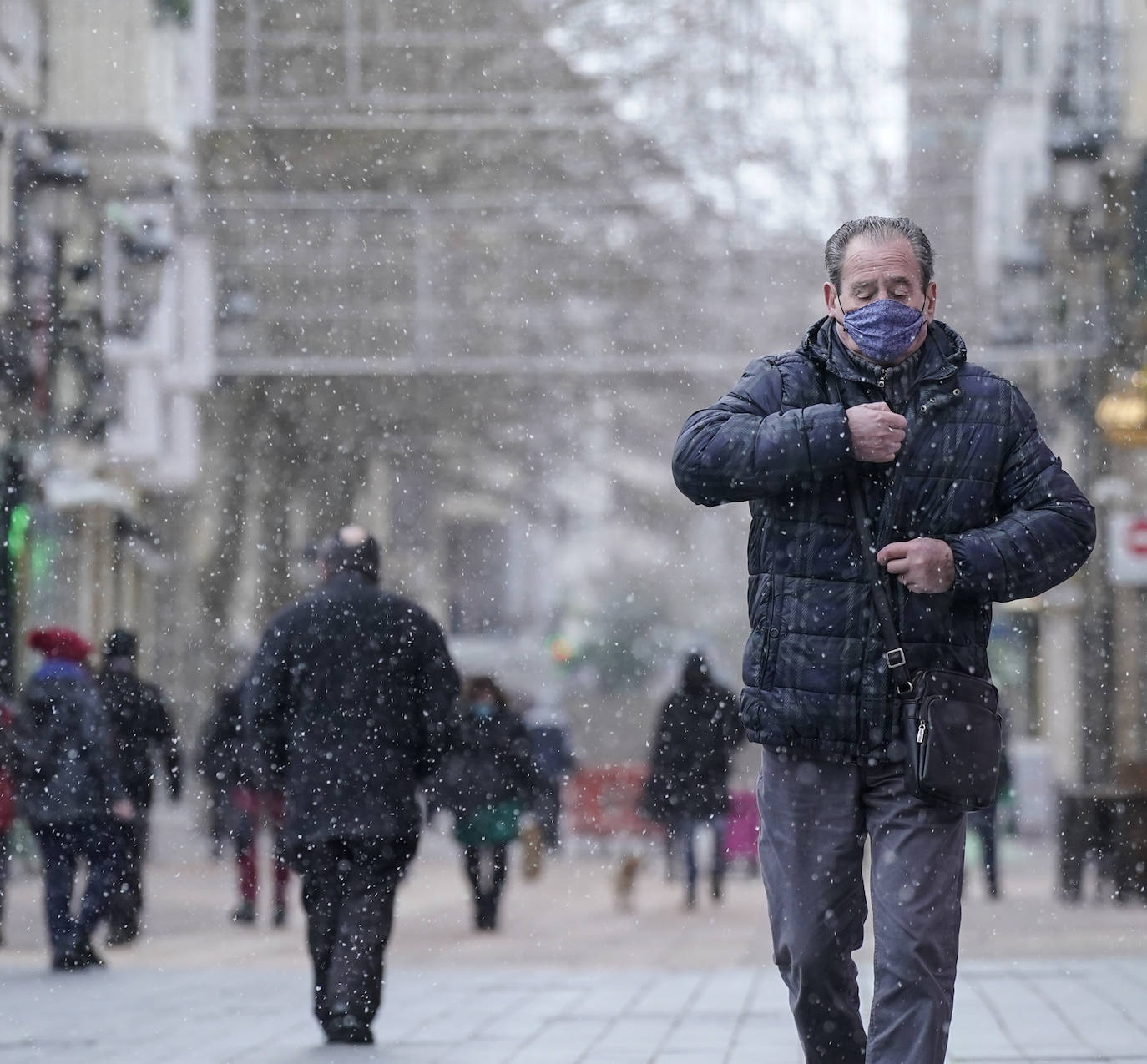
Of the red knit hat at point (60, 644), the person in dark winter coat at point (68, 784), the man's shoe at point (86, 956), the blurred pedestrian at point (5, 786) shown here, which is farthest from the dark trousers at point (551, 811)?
the man's shoe at point (86, 956)

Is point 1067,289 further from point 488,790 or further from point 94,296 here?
point 488,790

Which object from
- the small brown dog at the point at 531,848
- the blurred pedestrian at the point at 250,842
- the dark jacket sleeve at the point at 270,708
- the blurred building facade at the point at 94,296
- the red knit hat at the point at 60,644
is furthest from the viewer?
the blurred building facade at the point at 94,296

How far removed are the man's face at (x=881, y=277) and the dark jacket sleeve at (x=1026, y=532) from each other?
0.29 m

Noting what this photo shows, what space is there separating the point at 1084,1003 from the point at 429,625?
117 inches

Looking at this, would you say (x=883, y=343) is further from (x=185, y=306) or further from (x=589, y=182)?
(x=589, y=182)

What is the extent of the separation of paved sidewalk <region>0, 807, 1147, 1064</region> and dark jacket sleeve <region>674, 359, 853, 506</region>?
3.23 m

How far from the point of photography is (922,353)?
452cm

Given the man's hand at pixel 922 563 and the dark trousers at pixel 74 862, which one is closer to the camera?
the man's hand at pixel 922 563

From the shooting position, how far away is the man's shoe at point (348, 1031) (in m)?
7.57

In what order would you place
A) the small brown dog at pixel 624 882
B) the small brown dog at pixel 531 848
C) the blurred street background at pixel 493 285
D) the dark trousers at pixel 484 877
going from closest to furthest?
1. the dark trousers at pixel 484 877
2. the small brown dog at pixel 624 882
3. the small brown dog at pixel 531 848
4. the blurred street background at pixel 493 285

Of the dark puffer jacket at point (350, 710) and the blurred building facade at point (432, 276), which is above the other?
the blurred building facade at point (432, 276)

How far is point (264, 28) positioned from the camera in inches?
1087

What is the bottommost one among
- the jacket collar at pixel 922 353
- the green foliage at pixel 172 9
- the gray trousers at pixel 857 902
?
the gray trousers at pixel 857 902

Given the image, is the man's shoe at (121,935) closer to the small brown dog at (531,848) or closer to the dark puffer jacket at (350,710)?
the dark puffer jacket at (350,710)
